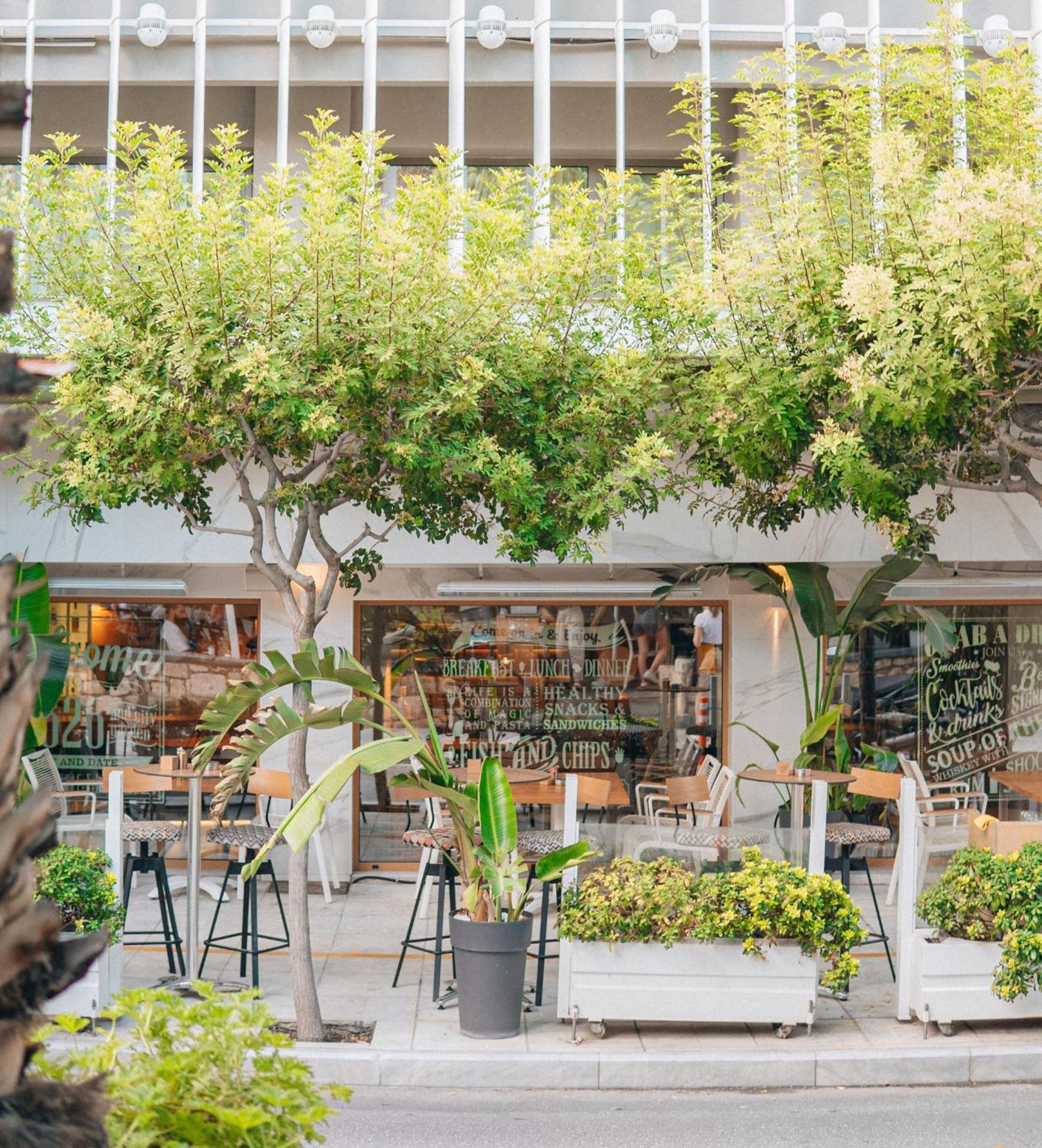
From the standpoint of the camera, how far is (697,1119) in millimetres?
7438

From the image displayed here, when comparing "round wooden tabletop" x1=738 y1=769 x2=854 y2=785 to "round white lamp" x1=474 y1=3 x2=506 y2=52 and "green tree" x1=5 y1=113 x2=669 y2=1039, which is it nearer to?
"green tree" x1=5 y1=113 x2=669 y2=1039

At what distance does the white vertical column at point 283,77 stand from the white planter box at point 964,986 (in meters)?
8.37

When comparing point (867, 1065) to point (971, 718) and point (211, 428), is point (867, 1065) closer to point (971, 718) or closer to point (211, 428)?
point (211, 428)

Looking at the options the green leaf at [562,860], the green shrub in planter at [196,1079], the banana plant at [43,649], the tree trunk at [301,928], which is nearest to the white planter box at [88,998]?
the tree trunk at [301,928]

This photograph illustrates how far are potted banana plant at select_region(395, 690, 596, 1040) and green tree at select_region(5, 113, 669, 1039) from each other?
100 cm

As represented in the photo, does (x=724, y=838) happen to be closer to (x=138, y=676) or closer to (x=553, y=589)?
(x=553, y=589)

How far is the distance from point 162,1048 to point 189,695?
10.5 metres

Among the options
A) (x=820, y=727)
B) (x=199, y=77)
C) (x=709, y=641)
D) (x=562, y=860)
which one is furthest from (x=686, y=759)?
(x=199, y=77)

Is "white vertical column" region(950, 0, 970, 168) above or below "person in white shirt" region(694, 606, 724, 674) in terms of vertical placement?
above

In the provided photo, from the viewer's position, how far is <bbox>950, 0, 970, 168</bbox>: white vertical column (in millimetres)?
9102

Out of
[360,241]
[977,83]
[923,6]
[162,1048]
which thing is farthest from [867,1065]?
[923,6]

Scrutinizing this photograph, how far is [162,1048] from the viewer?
3.81m

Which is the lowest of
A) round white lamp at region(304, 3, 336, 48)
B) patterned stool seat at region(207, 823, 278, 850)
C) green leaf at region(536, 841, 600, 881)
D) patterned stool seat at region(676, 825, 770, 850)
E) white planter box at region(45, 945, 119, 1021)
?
white planter box at region(45, 945, 119, 1021)

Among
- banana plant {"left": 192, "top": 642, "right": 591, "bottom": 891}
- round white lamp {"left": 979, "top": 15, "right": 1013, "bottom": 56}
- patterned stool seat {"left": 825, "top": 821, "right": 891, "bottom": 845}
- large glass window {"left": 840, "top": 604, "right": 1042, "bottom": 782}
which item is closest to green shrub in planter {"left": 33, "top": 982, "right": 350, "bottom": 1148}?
banana plant {"left": 192, "top": 642, "right": 591, "bottom": 891}
